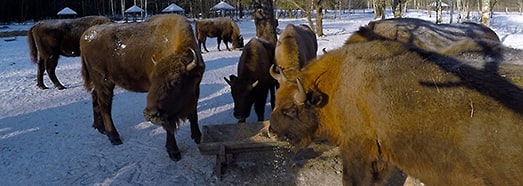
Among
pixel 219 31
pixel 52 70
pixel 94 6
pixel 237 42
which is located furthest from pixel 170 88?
pixel 94 6

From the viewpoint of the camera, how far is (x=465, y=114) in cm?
255

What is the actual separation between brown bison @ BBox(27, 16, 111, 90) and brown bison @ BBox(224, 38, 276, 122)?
494 cm

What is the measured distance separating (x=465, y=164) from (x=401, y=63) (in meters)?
0.83

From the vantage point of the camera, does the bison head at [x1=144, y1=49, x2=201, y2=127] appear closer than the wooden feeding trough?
No

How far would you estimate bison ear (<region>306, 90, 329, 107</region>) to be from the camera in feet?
11.4

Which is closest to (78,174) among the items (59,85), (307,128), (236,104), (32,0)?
(236,104)

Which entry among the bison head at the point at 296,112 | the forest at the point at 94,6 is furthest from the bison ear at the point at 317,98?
the forest at the point at 94,6

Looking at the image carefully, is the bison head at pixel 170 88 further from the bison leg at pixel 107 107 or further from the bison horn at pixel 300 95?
the bison horn at pixel 300 95

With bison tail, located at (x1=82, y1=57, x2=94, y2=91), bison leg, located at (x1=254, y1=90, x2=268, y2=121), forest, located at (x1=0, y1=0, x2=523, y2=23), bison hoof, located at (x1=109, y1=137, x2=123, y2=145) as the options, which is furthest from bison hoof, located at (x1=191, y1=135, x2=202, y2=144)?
forest, located at (x1=0, y1=0, x2=523, y2=23)

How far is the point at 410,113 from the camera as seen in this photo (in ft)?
9.25

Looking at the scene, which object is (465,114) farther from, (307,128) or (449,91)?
(307,128)

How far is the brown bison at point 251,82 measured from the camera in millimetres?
6598

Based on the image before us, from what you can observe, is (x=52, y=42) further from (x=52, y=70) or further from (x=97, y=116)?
(x=97, y=116)

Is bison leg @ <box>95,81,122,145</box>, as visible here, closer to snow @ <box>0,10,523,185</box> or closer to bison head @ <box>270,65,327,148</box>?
snow @ <box>0,10,523,185</box>
